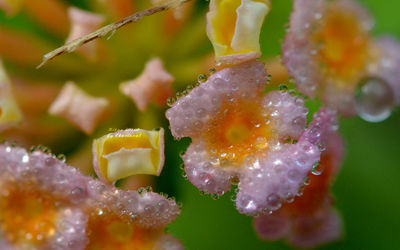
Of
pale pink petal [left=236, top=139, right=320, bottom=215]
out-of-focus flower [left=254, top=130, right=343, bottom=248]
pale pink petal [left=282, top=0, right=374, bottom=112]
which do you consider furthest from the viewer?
out-of-focus flower [left=254, top=130, right=343, bottom=248]

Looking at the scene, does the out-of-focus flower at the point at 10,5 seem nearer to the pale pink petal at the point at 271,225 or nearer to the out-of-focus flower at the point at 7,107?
the out-of-focus flower at the point at 7,107

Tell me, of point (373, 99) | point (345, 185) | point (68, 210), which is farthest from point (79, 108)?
point (345, 185)

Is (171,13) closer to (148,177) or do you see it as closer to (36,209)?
(148,177)

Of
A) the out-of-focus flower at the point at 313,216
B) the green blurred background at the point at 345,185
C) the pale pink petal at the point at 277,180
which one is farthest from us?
the green blurred background at the point at 345,185

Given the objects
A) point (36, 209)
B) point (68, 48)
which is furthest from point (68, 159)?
point (68, 48)

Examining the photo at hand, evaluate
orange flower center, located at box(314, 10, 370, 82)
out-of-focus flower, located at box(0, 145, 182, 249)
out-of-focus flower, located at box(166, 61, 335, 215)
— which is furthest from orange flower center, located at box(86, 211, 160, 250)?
orange flower center, located at box(314, 10, 370, 82)

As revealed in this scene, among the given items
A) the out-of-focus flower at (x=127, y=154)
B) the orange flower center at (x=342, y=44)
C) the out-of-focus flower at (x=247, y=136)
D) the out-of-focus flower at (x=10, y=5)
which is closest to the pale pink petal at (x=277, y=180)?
the out-of-focus flower at (x=247, y=136)

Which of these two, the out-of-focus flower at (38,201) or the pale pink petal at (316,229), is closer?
the out-of-focus flower at (38,201)

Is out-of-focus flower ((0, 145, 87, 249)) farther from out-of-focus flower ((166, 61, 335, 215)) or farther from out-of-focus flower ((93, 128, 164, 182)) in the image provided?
out-of-focus flower ((166, 61, 335, 215))
